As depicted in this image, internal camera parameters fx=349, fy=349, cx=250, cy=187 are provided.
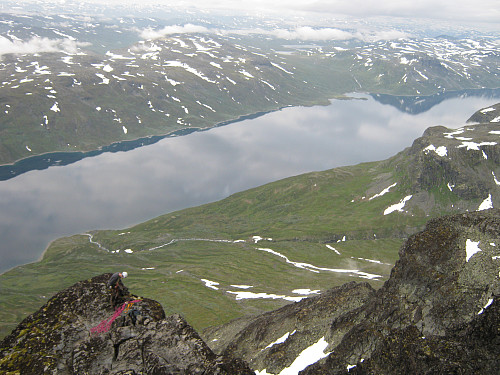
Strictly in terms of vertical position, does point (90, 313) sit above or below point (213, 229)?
above

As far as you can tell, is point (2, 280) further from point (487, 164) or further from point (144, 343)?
point (487, 164)

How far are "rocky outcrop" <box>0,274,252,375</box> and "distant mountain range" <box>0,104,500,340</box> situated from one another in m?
57.0

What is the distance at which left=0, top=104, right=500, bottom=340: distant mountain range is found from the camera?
96625mm

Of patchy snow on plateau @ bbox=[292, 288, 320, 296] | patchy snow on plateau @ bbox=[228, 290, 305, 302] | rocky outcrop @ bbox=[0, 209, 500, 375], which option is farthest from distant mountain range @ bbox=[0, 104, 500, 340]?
rocky outcrop @ bbox=[0, 209, 500, 375]

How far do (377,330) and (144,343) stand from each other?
1997 cm

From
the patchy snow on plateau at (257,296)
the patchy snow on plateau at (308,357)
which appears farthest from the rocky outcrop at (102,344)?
the patchy snow on plateau at (257,296)

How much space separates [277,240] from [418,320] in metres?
120

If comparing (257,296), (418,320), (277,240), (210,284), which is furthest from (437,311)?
(277,240)

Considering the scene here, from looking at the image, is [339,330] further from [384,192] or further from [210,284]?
[384,192]

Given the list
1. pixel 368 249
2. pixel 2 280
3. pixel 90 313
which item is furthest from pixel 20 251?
pixel 90 313

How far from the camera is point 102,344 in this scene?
19797 millimetres

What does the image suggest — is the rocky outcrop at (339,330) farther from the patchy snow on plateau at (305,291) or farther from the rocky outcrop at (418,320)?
the patchy snow on plateau at (305,291)

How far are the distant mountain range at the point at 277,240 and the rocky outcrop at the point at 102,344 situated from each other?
57.0 m

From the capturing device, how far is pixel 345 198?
183m
